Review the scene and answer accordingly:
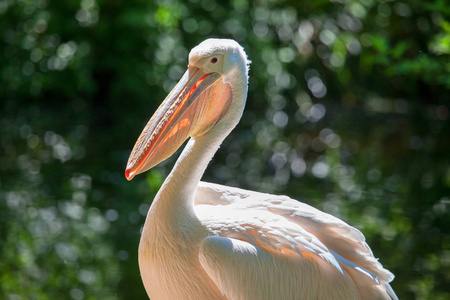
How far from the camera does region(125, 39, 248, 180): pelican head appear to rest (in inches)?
101

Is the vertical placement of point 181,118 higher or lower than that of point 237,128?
higher

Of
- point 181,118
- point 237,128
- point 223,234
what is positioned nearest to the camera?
point 223,234

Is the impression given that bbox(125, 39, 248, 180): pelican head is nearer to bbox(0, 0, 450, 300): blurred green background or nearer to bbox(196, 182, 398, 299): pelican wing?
bbox(196, 182, 398, 299): pelican wing

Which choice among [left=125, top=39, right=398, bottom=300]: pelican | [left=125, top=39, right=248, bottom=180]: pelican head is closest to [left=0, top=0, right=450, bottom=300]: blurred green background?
[left=125, top=39, right=398, bottom=300]: pelican

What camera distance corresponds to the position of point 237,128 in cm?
764

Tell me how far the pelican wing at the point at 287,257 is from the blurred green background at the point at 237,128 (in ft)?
3.82

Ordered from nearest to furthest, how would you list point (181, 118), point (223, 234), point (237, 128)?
point (223, 234) → point (181, 118) → point (237, 128)

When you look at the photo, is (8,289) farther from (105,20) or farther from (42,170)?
(105,20)

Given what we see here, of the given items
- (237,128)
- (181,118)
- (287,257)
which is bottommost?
(237,128)

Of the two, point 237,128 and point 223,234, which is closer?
point 223,234

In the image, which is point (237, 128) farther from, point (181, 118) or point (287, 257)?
point (287, 257)

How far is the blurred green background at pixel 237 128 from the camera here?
4173mm

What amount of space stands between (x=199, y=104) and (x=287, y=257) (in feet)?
2.11

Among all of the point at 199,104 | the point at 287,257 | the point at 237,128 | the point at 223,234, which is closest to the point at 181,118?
the point at 199,104
